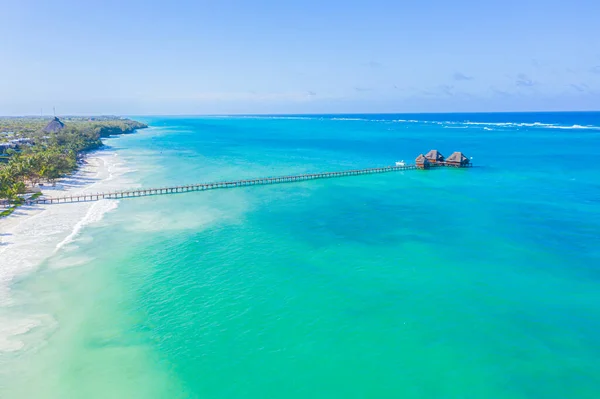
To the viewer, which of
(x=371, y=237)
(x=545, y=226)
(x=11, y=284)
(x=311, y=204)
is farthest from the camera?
(x=311, y=204)

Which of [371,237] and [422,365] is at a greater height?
[371,237]

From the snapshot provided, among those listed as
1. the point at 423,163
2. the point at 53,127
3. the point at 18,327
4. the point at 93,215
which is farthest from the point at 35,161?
the point at 53,127

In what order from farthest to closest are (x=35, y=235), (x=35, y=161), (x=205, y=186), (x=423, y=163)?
(x=423, y=163) < (x=205, y=186) < (x=35, y=161) < (x=35, y=235)

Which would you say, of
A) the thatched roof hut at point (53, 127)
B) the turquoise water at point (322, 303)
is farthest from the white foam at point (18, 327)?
the thatched roof hut at point (53, 127)

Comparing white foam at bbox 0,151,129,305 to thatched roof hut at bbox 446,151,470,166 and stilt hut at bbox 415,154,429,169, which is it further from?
thatched roof hut at bbox 446,151,470,166

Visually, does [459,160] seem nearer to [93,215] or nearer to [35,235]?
[93,215]

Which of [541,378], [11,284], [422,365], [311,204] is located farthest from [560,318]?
[11,284]

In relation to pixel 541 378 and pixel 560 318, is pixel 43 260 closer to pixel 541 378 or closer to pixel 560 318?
pixel 541 378

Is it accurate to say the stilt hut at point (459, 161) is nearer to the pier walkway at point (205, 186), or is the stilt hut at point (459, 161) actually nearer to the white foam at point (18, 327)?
the pier walkway at point (205, 186)

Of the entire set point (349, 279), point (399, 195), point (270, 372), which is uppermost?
point (399, 195)
